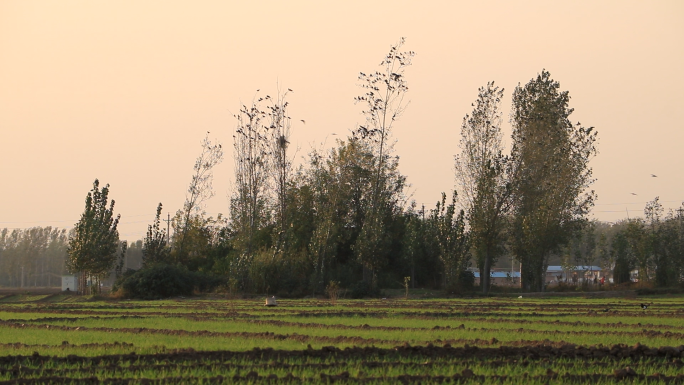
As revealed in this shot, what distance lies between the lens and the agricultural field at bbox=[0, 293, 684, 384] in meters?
10.4

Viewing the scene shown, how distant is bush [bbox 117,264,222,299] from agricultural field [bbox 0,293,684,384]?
2052 cm

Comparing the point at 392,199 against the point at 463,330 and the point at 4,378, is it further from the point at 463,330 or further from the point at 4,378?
the point at 4,378

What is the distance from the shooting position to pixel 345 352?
1269 centimetres

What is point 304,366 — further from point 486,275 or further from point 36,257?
point 36,257

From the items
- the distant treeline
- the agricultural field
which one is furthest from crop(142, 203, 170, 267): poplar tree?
the distant treeline

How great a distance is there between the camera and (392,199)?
54750 mm

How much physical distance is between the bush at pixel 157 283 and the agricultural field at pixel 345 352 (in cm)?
2052

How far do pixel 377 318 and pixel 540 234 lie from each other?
26038 millimetres

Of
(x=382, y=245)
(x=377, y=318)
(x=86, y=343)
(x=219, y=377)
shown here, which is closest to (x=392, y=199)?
(x=382, y=245)

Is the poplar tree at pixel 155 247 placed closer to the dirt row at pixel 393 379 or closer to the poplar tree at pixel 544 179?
the poplar tree at pixel 544 179

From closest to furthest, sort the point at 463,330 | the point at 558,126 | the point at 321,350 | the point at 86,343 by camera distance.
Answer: the point at 321,350
the point at 86,343
the point at 463,330
the point at 558,126

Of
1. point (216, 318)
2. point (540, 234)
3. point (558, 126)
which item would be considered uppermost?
point (558, 126)

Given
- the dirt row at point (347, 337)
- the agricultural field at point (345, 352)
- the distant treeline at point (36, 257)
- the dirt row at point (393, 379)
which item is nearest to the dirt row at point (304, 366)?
the agricultural field at point (345, 352)

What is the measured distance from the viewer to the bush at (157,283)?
41.2 m
